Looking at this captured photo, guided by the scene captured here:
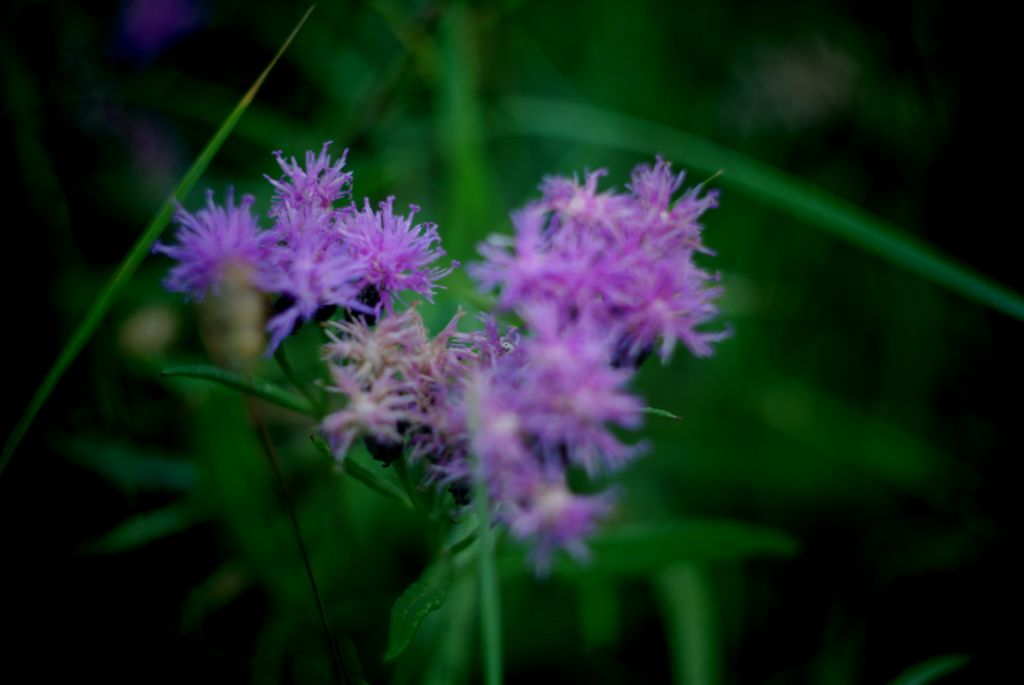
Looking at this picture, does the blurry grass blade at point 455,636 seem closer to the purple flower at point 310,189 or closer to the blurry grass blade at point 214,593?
the blurry grass blade at point 214,593

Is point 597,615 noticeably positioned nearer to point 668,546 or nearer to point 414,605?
point 668,546

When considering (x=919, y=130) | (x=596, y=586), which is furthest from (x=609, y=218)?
(x=919, y=130)

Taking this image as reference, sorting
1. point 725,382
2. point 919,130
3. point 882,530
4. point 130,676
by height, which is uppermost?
point 919,130

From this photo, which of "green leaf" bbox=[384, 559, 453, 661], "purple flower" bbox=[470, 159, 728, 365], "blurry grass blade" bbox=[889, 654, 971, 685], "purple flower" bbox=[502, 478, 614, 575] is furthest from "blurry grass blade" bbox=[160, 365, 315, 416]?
"blurry grass blade" bbox=[889, 654, 971, 685]

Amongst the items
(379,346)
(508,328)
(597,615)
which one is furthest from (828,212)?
(379,346)

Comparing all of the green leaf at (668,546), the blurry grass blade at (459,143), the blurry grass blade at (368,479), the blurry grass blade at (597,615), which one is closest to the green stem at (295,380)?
the blurry grass blade at (368,479)

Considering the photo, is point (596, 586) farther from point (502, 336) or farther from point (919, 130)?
point (919, 130)
